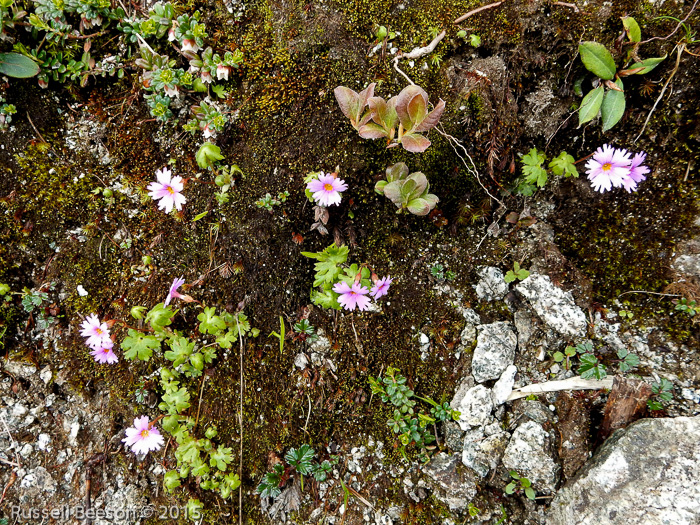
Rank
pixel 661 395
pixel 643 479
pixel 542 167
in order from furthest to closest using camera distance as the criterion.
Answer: pixel 542 167 → pixel 661 395 → pixel 643 479

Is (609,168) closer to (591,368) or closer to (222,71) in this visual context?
(591,368)

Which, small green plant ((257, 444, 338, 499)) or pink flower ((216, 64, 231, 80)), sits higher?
pink flower ((216, 64, 231, 80))

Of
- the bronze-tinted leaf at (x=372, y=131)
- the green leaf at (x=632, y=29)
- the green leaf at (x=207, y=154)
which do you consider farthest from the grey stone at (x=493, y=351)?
the green leaf at (x=207, y=154)

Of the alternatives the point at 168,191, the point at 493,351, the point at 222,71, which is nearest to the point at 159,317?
the point at 168,191

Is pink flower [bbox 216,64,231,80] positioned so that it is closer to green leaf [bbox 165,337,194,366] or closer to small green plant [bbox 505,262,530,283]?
green leaf [bbox 165,337,194,366]

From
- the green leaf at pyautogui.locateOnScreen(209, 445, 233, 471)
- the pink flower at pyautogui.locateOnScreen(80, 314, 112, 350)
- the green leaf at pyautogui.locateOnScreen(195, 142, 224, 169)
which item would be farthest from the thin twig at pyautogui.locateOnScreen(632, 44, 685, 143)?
the pink flower at pyautogui.locateOnScreen(80, 314, 112, 350)

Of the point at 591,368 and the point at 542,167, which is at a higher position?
the point at 542,167
